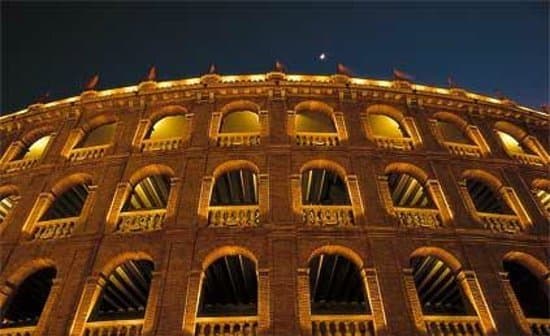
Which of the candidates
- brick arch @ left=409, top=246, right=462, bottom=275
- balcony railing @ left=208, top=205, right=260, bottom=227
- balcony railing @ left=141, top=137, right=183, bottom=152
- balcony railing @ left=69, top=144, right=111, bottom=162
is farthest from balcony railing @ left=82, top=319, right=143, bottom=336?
brick arch @ left=409, top=246, right=462, bottom=275

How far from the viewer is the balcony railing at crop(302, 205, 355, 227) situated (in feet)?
39.9

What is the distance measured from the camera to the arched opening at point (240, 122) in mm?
16328

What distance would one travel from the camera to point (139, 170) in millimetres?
13773

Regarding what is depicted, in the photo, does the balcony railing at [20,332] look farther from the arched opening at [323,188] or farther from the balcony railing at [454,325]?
the balcony railing at [454,325]

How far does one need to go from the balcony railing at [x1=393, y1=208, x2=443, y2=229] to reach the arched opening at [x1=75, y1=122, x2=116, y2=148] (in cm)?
1077

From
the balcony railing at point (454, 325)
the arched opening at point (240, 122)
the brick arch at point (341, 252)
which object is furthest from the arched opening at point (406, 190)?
the arched opening at point (240, 122)

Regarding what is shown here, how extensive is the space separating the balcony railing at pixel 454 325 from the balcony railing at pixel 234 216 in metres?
5.20

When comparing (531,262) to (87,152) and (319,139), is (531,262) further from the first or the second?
(87,152)

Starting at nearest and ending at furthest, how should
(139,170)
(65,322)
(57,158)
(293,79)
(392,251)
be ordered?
(65,322) → (392,251) → (139,170) → (57,158) → (293,79)

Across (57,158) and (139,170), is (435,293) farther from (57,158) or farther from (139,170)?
(57,158)

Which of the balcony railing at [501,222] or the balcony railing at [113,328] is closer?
the balcony railing at [113,328]

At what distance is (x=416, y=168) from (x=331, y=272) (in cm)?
449

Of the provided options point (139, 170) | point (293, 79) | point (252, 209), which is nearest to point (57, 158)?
point (139, 170)

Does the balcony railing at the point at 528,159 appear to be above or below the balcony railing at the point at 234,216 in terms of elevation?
above
